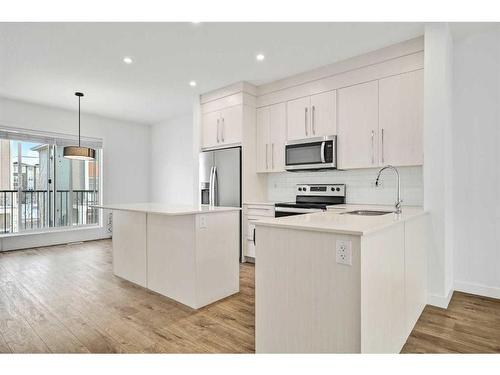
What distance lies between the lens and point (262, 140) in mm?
4305

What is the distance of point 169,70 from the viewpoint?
3777 mm

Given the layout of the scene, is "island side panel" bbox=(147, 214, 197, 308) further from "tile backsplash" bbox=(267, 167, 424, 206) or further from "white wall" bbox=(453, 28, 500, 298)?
"white wall" bbox=(453, 28, 500, 298)

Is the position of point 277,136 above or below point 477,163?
above

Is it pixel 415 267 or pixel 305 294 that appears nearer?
pixel 305 294

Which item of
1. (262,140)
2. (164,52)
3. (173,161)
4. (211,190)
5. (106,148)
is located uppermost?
(164,52)

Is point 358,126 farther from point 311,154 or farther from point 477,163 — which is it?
point 477,163

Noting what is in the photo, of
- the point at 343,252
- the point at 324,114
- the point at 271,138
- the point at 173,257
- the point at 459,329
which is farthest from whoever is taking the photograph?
the point at 271,138

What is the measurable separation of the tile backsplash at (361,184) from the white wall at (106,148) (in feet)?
11.9

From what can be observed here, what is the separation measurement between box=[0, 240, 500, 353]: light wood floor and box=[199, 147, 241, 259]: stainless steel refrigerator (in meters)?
1.33

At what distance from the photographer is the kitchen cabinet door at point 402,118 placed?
9.48ft

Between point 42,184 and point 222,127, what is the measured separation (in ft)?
12.3

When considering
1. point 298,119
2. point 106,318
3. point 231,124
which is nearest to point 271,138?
point 298,119

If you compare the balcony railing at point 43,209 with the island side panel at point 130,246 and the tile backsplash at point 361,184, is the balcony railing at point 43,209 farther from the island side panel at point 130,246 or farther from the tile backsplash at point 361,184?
the tile backsplash at point 361,184
